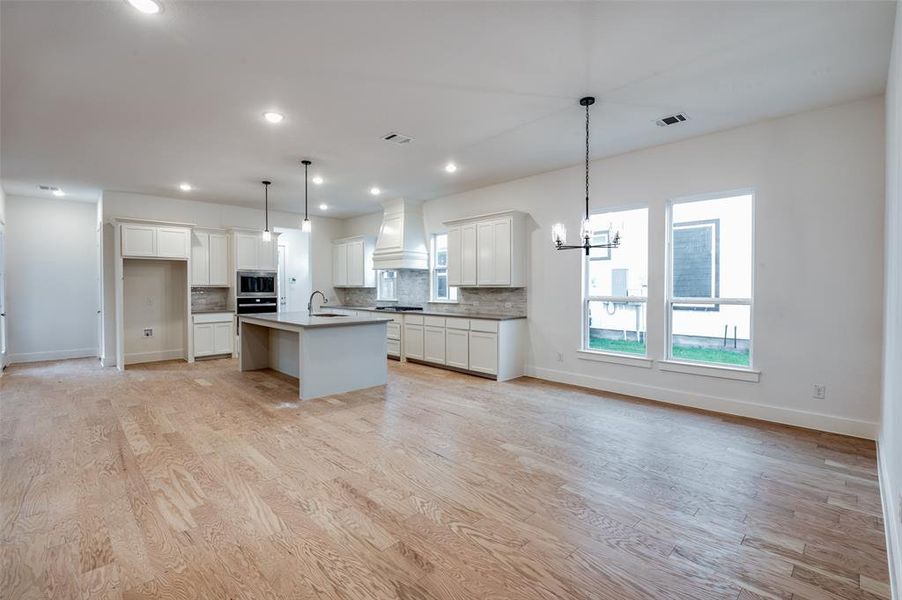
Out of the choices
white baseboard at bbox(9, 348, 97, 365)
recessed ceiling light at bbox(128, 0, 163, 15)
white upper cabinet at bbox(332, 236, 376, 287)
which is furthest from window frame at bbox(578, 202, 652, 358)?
white baseboard at bbox(9, 348, 97, 365)

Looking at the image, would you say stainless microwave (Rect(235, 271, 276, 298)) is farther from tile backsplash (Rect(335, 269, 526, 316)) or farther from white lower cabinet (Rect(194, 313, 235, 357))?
tile backsplash (Rect(335, 269, 526, 316))

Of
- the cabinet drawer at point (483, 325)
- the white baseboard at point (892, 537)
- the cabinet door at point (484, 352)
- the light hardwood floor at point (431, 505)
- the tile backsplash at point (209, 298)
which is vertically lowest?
the light hardwood floor at point (431, 505)

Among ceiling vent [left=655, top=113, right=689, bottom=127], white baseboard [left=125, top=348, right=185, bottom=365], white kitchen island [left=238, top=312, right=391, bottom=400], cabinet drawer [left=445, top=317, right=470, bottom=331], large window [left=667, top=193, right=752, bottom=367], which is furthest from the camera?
white baseboard [left=125, top=348, right=185, bottom=365]

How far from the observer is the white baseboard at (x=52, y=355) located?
6930 mm

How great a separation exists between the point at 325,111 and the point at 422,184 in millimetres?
2813

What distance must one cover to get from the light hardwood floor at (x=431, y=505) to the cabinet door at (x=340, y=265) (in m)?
5.05

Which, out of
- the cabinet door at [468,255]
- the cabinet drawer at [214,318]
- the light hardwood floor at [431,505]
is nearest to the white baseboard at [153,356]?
the cabinet drawer at [214,318]

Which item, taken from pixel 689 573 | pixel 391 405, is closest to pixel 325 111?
pixel 391 405

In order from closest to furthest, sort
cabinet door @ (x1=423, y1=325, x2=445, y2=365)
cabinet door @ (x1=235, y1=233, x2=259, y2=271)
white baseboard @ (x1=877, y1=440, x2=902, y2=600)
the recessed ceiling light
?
white baseboard @ (x1=877, y1=440, x2=902, y2=600) < the recessed ceiling light < cabinet door @ (x1=423, y1=325, x2=445, y2=365) < cabinet door @ (x1=235, y1=233, x2=259, y2=271)

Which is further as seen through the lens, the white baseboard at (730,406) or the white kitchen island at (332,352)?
the white kitchen island at (332,352)

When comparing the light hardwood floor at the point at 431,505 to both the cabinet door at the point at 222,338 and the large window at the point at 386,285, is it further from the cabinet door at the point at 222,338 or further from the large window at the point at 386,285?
the large window at the point at 386,285

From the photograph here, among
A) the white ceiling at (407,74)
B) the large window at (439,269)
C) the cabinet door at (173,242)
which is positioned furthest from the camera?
the large window at (439,269)

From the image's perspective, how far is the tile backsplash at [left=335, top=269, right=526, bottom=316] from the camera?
6285mm

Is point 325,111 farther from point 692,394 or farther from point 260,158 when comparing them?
point 692,394
